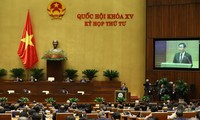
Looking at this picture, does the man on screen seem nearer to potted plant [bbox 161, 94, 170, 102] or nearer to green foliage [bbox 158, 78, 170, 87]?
green foliage [bbox 158, 78, 170, 87]

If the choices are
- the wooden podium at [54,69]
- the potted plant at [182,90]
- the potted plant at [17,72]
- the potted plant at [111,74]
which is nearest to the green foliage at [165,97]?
the potted plant at [182,90]

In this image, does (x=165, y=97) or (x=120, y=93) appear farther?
(x=120, y=93)

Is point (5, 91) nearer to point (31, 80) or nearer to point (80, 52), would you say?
point (31, 80)

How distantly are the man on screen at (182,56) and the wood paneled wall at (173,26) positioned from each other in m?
0.49

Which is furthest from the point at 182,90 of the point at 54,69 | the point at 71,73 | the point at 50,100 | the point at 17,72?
the point at 17,72

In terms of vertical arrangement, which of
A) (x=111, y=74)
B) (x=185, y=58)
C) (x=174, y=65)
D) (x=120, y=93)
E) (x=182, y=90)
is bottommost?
(x=120, y=93)

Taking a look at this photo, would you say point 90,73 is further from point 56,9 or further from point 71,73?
point 56,9

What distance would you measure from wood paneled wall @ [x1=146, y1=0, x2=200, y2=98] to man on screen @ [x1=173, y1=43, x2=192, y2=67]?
487mm

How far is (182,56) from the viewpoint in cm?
2192

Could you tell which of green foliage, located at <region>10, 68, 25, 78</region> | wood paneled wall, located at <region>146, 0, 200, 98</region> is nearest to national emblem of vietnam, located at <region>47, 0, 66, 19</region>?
green foliage, located at <region>10, 68, 25, 78</region>

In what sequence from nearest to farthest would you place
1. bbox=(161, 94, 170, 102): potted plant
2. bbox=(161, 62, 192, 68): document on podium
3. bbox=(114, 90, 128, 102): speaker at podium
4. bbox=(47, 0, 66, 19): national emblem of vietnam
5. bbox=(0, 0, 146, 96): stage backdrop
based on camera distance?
bbox=(161, 94, 170, 102): potted plant
bbox=(114, 90, 128, 102): speaker at podium
bbox=(161, 62, 192, 68): document on podium
bbox=(0, 0, 146, 96): stage backdrop
bbox=(47, 0, 66, 19): national emblem of vietnam

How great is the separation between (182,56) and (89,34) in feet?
16.9

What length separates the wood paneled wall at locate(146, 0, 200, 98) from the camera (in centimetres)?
2167

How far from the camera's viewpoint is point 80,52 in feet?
79.1
